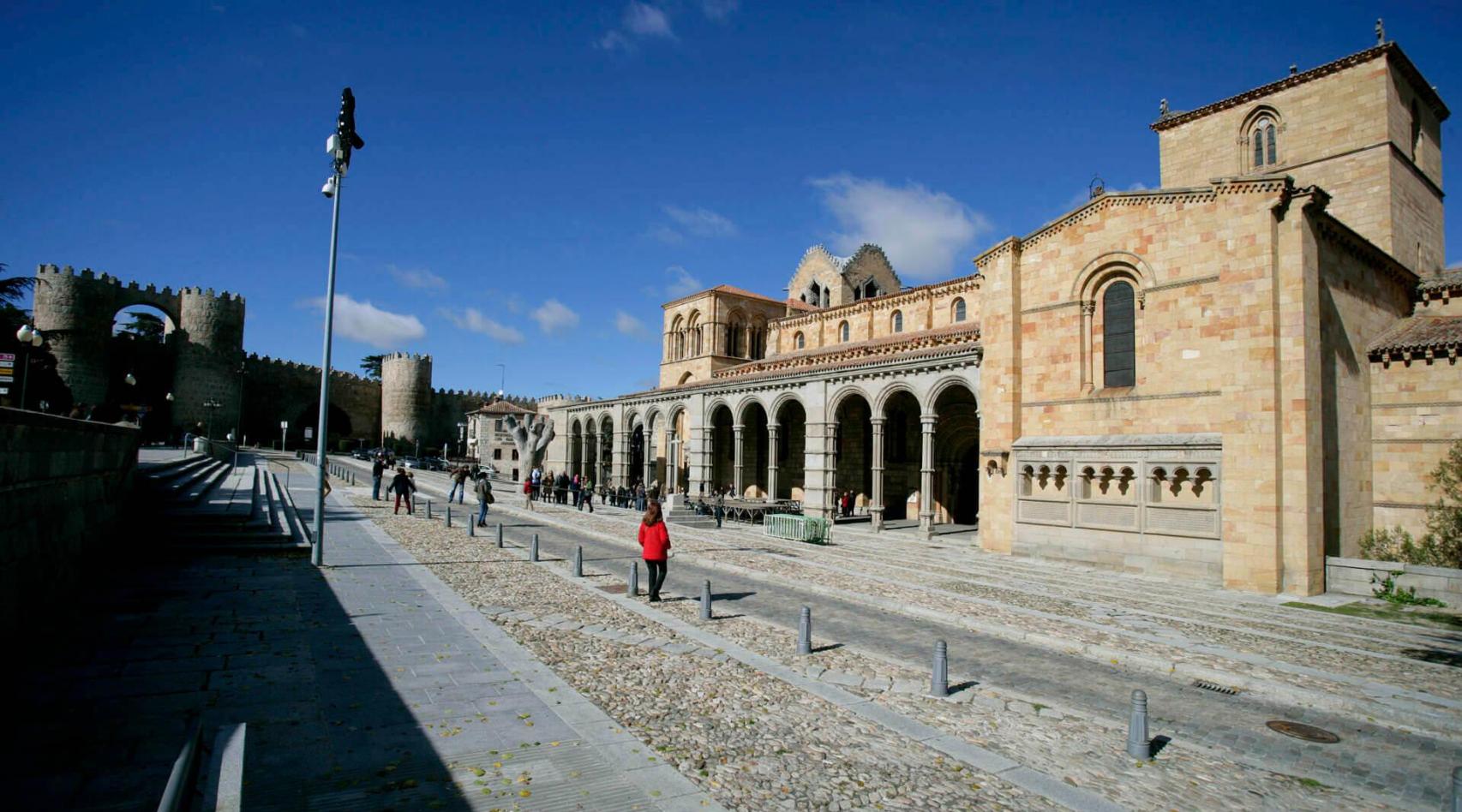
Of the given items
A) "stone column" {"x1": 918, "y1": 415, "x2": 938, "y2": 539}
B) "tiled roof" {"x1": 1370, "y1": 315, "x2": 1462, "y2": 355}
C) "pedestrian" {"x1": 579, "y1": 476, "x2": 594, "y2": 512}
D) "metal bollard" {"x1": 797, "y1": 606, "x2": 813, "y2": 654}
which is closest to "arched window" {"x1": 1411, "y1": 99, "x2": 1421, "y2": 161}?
"tiled roof" {"x1": 1370, "y1": 315, "x2": 1462, "y2": 355}

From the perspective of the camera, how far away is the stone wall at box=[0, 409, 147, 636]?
729 cm

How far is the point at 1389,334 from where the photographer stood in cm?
1936

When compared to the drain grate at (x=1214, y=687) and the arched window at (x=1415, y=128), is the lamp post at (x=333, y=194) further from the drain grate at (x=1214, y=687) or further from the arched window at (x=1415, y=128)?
the arched window at (x=1415, y=128)

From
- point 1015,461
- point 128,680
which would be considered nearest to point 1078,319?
point 1015,461

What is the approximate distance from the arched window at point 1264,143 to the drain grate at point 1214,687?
2338cm

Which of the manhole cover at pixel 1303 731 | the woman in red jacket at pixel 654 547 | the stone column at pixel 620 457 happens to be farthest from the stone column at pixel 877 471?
the manhole cover at pixel 1303 731

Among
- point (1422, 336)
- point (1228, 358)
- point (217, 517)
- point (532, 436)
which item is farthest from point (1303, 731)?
point (532, 436)

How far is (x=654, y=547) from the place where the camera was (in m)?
12.0

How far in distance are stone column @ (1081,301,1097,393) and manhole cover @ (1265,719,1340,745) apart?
12.8 m

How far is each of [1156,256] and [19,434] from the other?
2169 centimetres

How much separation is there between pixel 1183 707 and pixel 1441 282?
21222mm

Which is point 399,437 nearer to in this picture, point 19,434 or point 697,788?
point 19,434

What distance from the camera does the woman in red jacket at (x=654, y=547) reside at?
1198 cm

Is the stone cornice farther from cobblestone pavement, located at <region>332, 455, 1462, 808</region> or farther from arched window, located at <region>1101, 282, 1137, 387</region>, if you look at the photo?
cobblestone pavement, located at <region>332, 455, 1462, 808</region>
